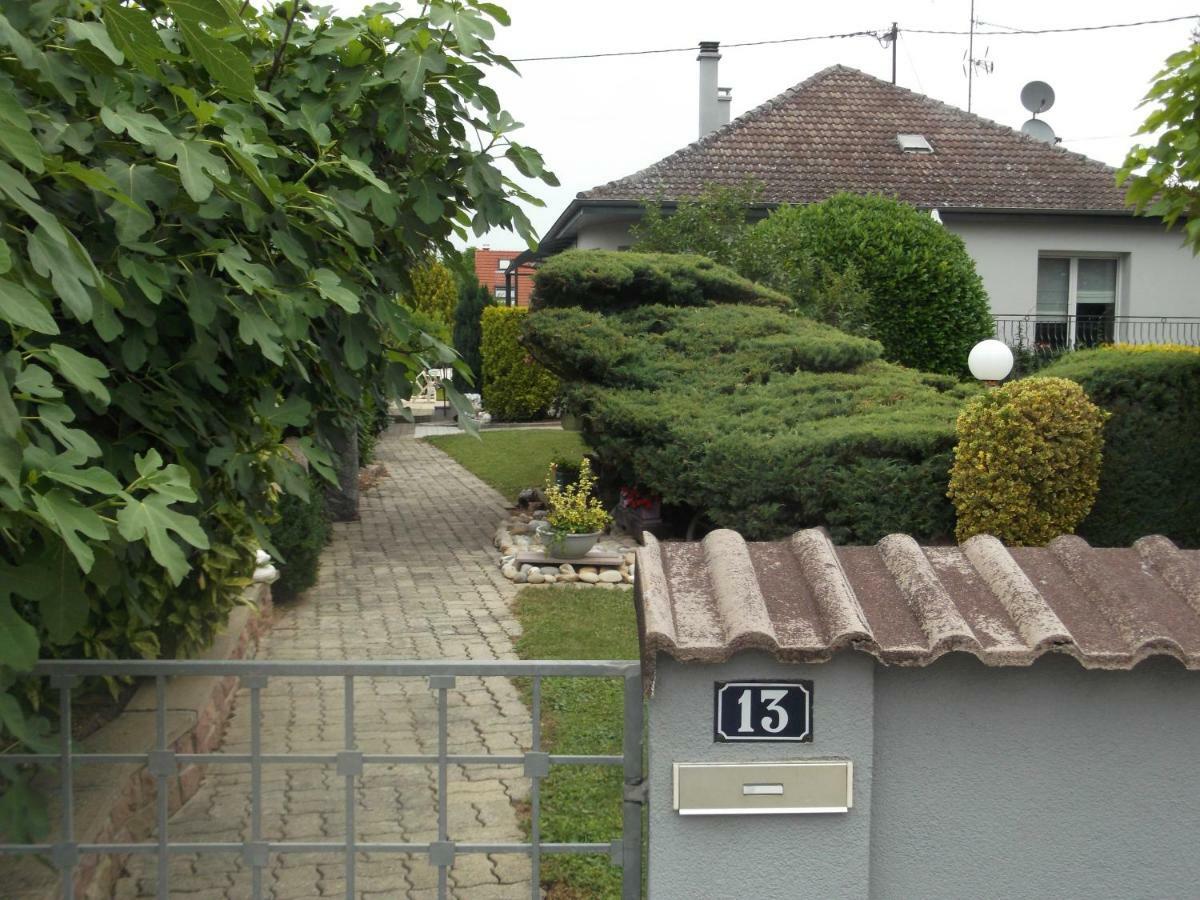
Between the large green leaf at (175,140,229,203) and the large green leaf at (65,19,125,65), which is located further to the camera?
the large green leaf at (175,140,229,203)

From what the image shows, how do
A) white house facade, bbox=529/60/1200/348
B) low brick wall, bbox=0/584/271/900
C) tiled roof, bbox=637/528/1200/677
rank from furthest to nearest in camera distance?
white house facade, bbox=529/60/1200/348, low brick wall, bbox=0/584/271/900, tiled roof, bbox=637/528/1200/677

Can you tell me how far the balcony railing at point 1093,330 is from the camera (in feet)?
61.3

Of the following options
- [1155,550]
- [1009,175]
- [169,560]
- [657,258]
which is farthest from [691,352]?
[1009,175]

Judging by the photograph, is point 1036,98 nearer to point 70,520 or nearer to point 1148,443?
point 1148,443

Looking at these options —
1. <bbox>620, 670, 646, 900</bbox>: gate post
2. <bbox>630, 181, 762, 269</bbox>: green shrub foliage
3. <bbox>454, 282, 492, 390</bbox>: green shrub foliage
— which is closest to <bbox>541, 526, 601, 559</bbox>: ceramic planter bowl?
<bbox>630, 181, 762, 269</bbox>: green shrub foliage

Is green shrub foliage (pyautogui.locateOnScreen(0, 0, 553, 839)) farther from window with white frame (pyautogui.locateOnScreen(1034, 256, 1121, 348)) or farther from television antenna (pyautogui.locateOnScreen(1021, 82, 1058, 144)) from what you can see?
television antenna (pyautogui.locateOnScreen(1021, 82, 1058, 144))

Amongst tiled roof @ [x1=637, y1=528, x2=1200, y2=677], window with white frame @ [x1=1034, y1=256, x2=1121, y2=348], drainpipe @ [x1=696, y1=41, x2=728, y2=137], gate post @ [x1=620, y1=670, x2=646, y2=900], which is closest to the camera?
tiled roof @ [x1=637, y1=528, x2=1200, y2=677]

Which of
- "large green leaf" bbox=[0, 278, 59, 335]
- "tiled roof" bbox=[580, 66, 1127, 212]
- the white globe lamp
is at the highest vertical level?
"tiled roof" bbox=[580, 66, 1127, 212]

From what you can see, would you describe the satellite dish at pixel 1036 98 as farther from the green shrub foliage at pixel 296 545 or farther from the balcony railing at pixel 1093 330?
the green shrub foliage at pixel 296 545

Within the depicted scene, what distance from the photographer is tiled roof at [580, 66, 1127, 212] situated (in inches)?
Answer: 738

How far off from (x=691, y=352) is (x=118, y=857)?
790 cm

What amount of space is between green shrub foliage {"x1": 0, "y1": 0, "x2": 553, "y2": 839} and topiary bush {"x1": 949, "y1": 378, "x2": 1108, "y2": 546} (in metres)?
5.39

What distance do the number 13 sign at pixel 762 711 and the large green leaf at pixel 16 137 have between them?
1.58 meters

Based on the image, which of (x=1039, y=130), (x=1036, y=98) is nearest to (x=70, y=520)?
(x=1039, y=130)
